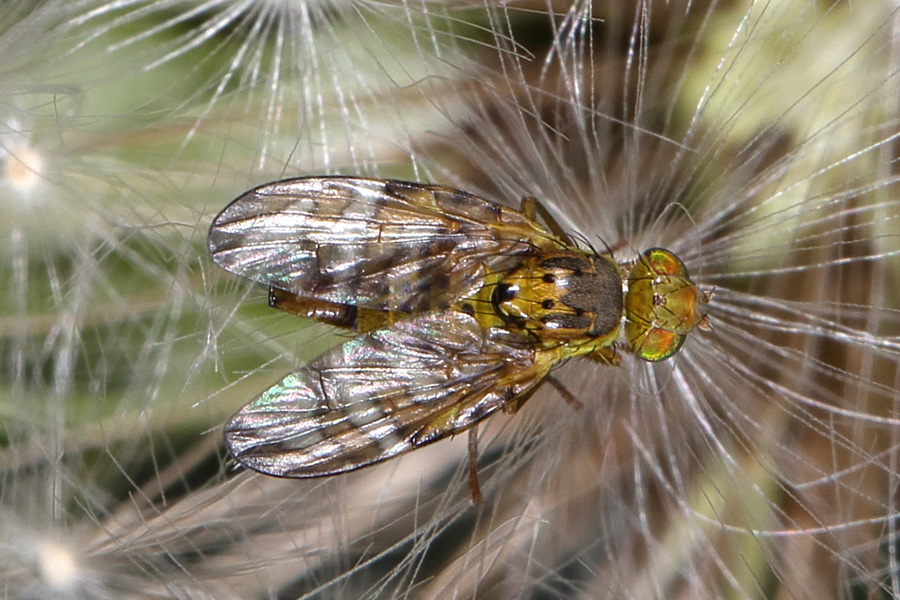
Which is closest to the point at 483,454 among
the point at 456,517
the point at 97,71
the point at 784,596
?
the point at 456,517

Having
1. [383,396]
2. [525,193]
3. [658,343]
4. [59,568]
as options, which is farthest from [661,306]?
[59,568]

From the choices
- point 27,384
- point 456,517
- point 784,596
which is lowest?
point 784,596

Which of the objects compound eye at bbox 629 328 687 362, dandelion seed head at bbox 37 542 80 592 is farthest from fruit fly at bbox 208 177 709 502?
dandelion seed head at bbox 37 542 80 592

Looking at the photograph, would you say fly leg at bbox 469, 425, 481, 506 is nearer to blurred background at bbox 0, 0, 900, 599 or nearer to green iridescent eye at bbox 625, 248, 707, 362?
blurred background at bbox 0, 0, 900, 599

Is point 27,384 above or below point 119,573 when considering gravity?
above

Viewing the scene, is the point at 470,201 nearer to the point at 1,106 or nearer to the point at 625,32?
the point at 625,32

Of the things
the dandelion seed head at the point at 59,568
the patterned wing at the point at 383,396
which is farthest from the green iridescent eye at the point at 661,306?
the dandelion seed head at the point at 59,568

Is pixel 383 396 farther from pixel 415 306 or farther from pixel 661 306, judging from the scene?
pixel 661 306
